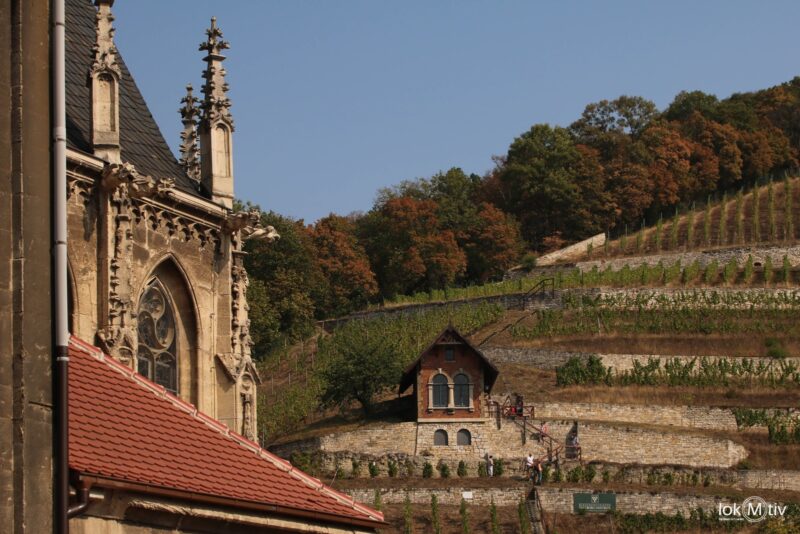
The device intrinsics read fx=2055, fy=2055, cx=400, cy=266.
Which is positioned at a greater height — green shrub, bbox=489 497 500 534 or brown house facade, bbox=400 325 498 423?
brown house facade, bbox=400 325 498 423

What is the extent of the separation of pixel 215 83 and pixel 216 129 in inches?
25.2

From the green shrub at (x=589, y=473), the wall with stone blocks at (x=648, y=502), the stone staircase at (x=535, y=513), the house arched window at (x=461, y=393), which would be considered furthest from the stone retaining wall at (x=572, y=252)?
the wall with stone blocks at (x=648, y=502)

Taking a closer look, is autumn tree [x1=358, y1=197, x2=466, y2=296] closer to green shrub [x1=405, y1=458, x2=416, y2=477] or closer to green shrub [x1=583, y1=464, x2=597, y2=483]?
green shrub [x1=405, y1=458, x2=416, y2=477]

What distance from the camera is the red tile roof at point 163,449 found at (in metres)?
14.3

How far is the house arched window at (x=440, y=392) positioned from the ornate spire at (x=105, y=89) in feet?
187

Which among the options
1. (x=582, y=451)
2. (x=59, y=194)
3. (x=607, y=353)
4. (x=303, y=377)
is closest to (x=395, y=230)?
(x=303, y=377)

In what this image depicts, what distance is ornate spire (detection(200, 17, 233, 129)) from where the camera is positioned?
25641 millimetres

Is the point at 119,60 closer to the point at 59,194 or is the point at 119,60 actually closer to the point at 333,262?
the point at 59,194

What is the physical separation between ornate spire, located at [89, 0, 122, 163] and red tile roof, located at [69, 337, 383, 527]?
22.5ft

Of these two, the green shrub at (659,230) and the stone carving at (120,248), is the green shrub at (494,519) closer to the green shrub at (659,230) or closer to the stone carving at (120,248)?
the stone carving at (120,248)

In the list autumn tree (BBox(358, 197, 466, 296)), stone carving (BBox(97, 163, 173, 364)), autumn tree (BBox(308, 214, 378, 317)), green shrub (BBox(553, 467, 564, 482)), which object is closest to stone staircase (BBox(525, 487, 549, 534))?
green shrub (BBox(553, 467, 564, 482))

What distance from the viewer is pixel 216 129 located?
2558cm

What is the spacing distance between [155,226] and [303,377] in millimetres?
72192

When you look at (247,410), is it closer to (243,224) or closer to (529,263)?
(243,224)
